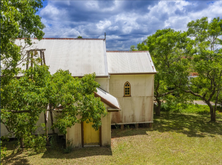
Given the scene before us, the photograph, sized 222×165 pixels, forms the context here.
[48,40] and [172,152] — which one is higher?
[48,40]

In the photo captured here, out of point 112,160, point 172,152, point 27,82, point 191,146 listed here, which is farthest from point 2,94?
point 191,146

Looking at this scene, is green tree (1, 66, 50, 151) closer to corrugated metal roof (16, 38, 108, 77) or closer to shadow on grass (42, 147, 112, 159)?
shadow on grass (42, 147, 112, 159)

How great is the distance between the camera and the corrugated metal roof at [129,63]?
1739 centimetres

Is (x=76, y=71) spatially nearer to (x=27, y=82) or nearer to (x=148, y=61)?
(x=27, y=82)

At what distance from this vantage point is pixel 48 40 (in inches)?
733

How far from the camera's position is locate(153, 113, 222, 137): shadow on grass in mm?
17234

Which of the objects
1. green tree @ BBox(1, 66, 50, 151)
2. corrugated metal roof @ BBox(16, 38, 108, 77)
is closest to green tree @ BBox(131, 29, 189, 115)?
corrugated metal roof @ BBox(16, 38, 108, 77)

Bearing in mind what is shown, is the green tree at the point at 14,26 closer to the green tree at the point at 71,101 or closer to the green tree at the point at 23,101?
the green tree at the point at 23,101

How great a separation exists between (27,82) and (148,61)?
1330cm

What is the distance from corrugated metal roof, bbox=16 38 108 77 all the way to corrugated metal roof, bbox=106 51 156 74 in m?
1.40

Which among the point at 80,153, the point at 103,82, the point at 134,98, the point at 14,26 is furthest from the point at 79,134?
the point at 14,26

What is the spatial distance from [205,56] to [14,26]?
18188 mm

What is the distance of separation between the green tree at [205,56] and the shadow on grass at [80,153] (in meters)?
13.2

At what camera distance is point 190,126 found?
62.9 feet
